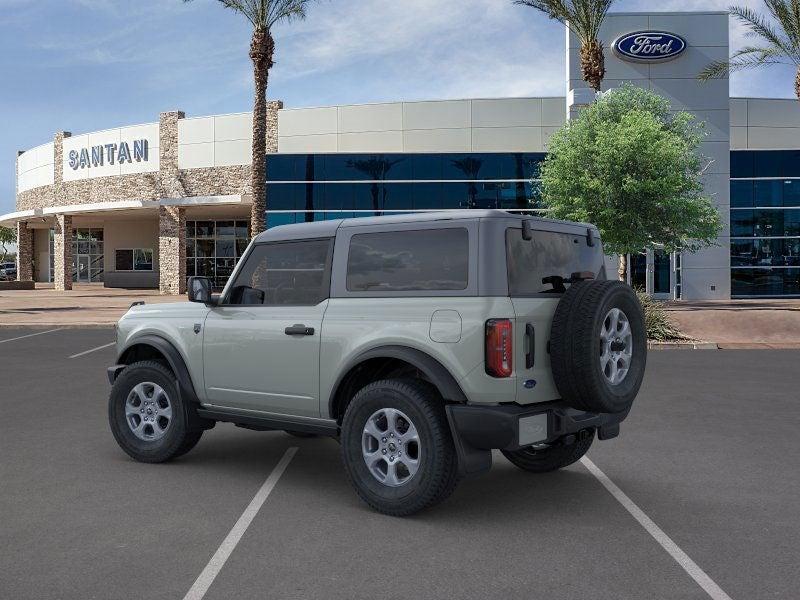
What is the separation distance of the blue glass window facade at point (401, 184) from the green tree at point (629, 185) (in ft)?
22.0

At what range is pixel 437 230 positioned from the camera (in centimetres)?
534

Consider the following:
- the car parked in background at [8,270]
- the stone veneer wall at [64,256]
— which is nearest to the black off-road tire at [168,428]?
the stone veneer wall at [64,256]

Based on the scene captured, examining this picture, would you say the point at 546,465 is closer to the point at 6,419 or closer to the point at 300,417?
the point at 300,417

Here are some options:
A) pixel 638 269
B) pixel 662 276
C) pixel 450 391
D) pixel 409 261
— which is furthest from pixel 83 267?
pixel 450 391

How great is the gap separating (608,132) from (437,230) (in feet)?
73.4

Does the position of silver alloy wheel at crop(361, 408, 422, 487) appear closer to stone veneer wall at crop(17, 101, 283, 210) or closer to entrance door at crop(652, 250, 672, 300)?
entrance door at crop(652, 250, 672, 300)

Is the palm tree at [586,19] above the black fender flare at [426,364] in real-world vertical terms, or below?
above

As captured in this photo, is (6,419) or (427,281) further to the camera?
(6,419)

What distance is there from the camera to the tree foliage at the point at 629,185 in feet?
81.7

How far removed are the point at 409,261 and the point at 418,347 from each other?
66 cm

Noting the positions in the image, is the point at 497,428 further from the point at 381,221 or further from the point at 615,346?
the point at 381,221

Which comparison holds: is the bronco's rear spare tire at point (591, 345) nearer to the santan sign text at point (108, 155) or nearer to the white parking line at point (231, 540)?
the white parking line at point (231, 540)

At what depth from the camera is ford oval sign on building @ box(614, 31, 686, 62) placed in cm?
3262

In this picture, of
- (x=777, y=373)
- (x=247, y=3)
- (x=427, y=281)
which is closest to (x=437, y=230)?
(x=427, y=281)
